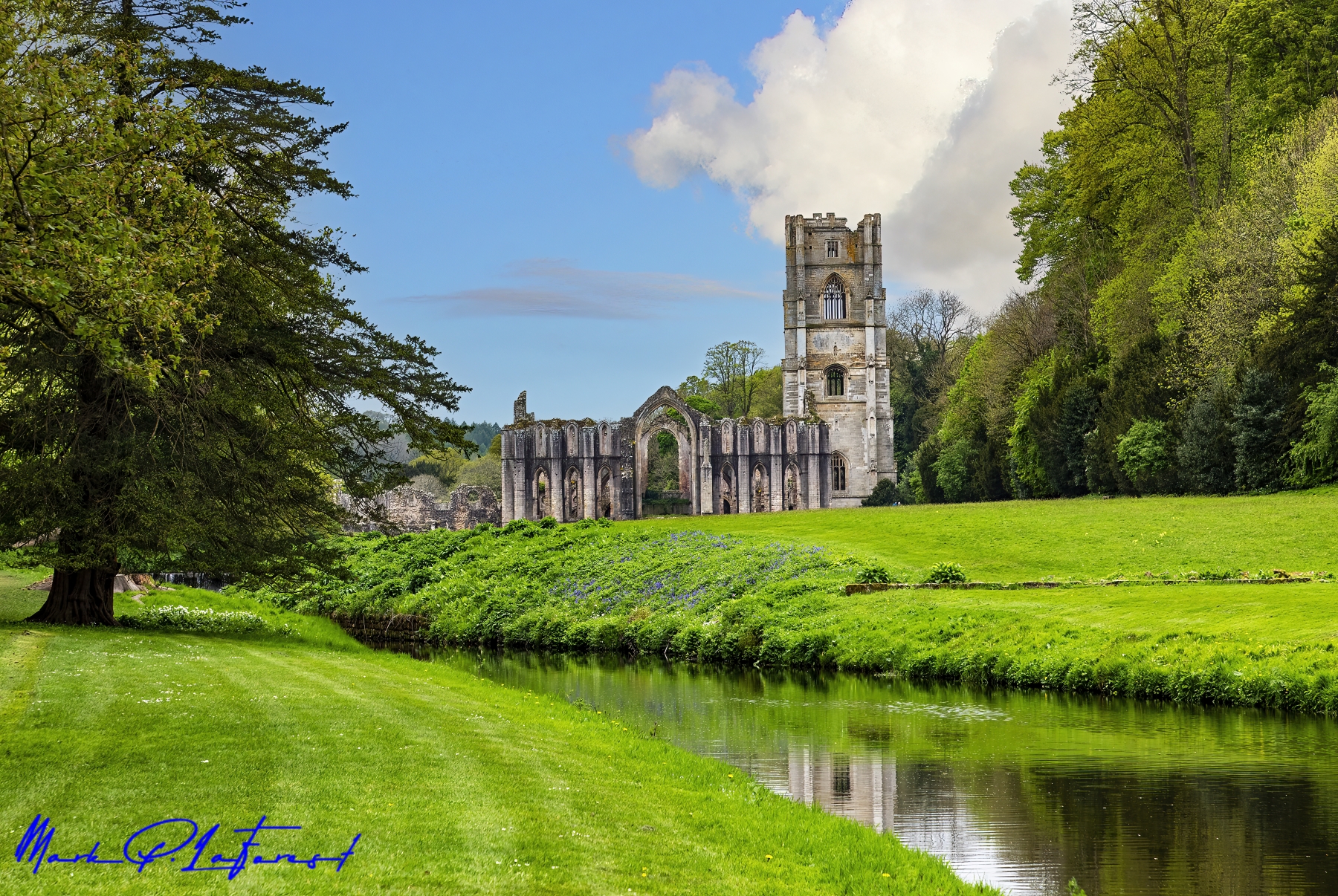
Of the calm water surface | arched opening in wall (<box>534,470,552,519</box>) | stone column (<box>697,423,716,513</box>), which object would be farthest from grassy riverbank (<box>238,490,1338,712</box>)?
arched opening in wall (<box>534,470,552,519</box>)

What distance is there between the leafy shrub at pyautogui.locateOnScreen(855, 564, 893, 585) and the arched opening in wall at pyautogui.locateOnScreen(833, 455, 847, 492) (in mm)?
53031

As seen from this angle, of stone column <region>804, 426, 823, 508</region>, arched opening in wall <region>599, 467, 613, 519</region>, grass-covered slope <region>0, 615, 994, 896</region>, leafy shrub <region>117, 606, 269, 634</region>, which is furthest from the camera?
arched opening in wall <region>599, 467, 613, 519</region>

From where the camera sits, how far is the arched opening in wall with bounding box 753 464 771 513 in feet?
215

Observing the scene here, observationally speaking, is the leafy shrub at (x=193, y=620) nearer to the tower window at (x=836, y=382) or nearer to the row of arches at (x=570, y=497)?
the row of arches at (x=570, y=497)

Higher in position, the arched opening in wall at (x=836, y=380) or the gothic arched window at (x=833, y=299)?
the gothic arched window at (x=833, y=299)

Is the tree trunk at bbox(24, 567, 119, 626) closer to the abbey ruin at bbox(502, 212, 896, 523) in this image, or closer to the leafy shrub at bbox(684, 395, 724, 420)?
the abbey ruin at bbox(502, 212, 896, 523)

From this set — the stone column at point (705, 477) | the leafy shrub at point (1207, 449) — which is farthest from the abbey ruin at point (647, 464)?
the leafy shrub at point (1207, 449)

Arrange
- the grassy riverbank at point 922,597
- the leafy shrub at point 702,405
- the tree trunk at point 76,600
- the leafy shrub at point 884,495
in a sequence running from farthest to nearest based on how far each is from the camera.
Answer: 1. the leafy shrub at point 702,405
2. the leafy shrub at point 884,495
3. the tree trunk at point 76,600
4. the grassy riverbank at point 922,597

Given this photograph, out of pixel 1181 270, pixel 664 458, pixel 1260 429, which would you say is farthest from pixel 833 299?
pixel 1260 429

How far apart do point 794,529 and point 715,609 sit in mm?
11791

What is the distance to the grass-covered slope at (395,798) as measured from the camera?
22.3ft

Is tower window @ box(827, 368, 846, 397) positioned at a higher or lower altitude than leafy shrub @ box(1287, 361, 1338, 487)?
higher

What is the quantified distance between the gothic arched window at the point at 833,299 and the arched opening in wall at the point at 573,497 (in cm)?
2356

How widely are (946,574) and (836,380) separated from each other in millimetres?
56417
